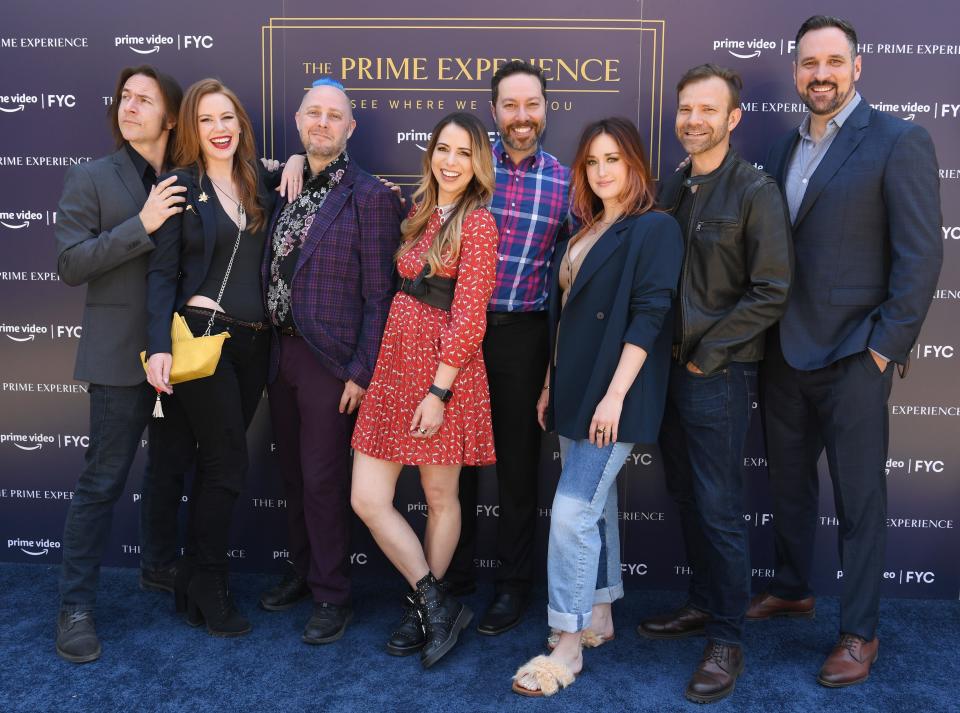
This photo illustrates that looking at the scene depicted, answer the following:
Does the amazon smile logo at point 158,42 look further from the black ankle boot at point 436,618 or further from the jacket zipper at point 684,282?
the black ankle boot at point 436,618

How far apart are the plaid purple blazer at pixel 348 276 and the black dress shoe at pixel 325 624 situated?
93 centimetres

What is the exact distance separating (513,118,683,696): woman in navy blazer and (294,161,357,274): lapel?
867 millimetres

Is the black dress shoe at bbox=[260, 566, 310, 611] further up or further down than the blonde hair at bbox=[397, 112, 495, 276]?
further down

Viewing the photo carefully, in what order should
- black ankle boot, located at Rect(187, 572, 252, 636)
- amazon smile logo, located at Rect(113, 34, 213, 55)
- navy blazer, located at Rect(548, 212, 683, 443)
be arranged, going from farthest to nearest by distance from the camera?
amazon smile logo, located at Rect(113, 34, 213, 55)
black ankle boot, located at Rect(187, 572, 252, 636)
navy blazer, located at Rect(548, 212, 683, 443)

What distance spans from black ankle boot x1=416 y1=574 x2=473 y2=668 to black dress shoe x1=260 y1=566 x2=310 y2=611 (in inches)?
27.5

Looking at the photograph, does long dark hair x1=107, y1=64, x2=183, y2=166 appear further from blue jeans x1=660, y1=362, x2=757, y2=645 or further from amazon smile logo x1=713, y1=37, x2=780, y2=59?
amazon smile logo x1=713, y1=37, x2=780, y2=59

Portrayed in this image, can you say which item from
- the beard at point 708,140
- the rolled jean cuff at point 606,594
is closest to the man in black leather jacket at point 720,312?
the beard at point 708,140

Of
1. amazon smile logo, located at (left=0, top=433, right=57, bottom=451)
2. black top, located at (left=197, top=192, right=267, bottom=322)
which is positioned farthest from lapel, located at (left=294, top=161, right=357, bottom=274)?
amazon smile logo, located at (left=0, top=433, right=57, bottom=451)

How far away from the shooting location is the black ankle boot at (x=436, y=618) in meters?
2.91

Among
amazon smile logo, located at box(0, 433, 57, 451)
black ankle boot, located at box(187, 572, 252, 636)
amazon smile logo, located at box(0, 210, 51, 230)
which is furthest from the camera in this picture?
amazon smile logo, located at box(0, 433, 57, 451)

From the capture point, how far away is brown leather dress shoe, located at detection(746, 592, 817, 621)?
3.32 meters

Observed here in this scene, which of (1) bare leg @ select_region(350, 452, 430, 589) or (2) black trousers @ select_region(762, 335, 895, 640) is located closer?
(2) black trousers @ select_region(762, 335, 895, 640)

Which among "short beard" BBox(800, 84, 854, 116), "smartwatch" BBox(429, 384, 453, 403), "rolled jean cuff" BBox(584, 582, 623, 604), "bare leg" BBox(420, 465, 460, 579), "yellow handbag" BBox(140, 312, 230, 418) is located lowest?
"rolled jean cuff" BBox(584, 582, 623, 604)

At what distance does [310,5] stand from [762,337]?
2.43 m
